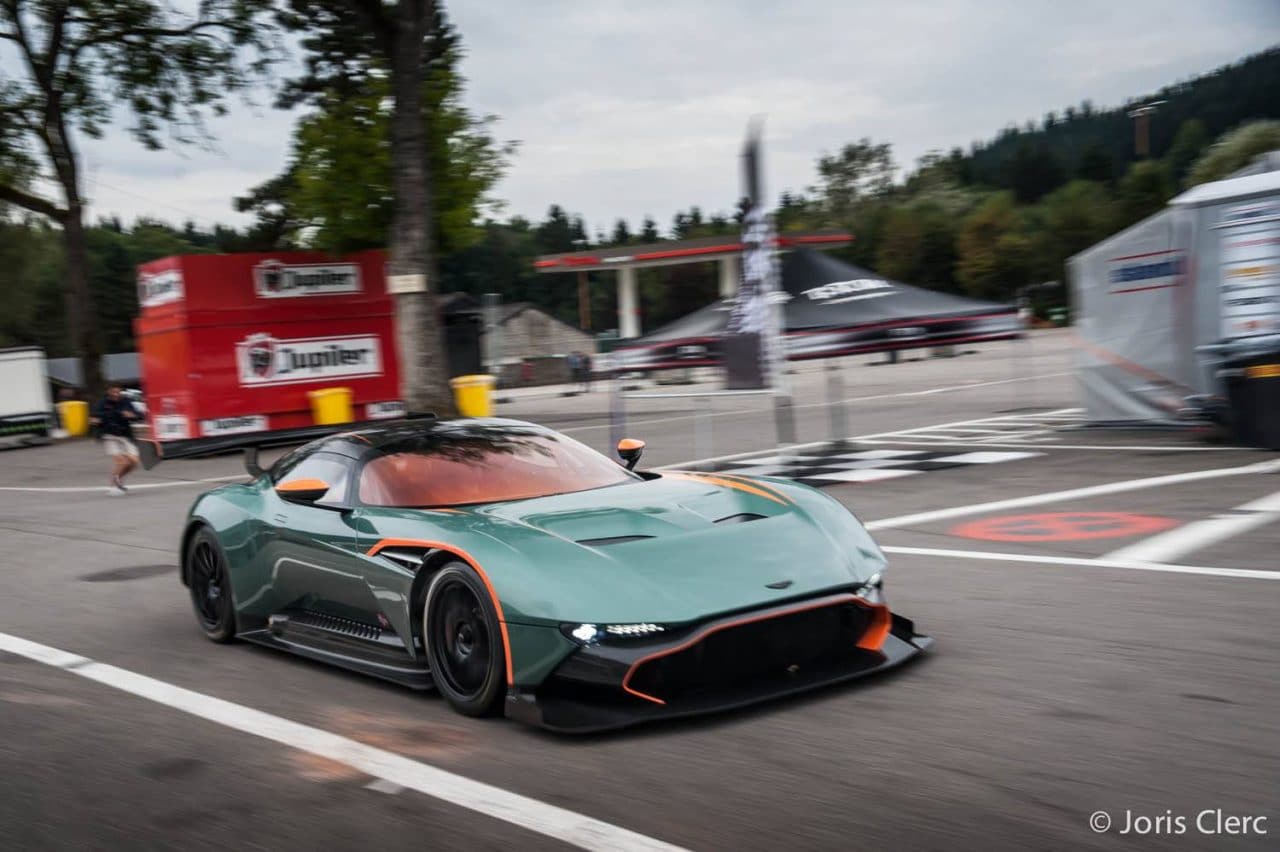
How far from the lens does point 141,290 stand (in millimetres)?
23625

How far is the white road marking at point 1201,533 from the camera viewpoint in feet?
25.6

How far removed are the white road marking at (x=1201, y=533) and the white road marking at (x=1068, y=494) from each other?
1422 mm

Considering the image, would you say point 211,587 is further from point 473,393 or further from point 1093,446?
point 473,393

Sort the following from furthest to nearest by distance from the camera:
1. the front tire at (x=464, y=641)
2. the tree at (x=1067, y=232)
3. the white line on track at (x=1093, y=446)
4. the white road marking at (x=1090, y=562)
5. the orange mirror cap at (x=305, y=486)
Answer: the tree at (x=1067, y=232) < the white line on track at (x=1093, y=446) < the white road marking at (x=1090, y=562) < the orange mirror cap at (x=305, y=486) < the front tire at (x=464, y=641)

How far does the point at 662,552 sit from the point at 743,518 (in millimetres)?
619

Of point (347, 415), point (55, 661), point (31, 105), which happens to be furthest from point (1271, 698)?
point (31, 105)

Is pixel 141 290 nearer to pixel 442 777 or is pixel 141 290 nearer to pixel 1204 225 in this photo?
pixel 1204 225

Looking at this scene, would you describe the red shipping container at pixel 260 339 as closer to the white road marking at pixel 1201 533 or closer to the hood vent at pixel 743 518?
the white road marking at pixel 1201 533

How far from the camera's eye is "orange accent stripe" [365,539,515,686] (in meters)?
4.65

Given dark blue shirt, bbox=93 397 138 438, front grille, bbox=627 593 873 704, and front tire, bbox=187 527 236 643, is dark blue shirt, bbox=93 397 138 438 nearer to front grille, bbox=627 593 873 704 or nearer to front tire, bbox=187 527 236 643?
front tire, bbox=187 527 236 643

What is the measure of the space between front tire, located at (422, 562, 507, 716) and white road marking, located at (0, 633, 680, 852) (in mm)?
446

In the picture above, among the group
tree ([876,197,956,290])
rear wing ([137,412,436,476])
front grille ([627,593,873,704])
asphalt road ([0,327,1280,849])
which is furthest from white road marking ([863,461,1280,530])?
tree ([876,197,956,290])

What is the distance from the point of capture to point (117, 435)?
17.7 metres

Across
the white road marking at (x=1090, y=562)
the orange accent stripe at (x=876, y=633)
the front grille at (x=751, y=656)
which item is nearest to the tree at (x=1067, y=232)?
the white road marking at (x=1090, y=562)
